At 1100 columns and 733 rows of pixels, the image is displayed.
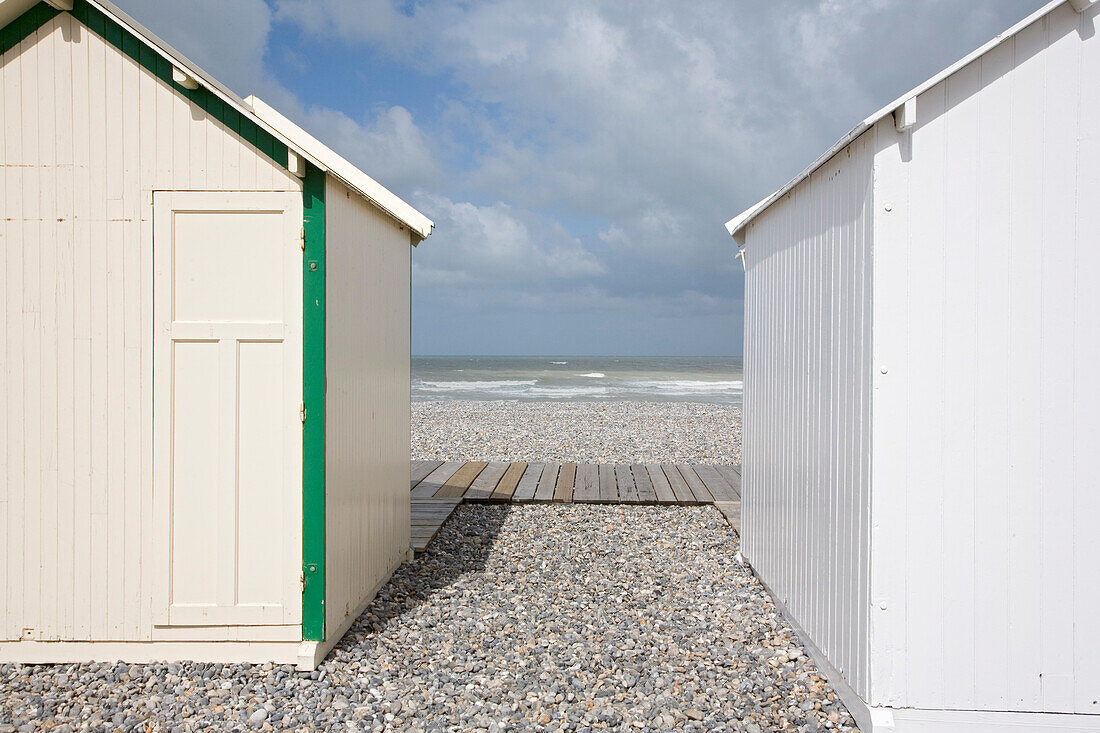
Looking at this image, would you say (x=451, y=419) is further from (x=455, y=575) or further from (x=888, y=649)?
(x=888, y=649)

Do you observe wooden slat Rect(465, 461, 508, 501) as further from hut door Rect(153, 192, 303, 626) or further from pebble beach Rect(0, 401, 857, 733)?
hut door Rect(153, 192, 303, 626)

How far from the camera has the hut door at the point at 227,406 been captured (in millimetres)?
3650

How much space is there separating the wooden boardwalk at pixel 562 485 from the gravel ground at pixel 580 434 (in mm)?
1174

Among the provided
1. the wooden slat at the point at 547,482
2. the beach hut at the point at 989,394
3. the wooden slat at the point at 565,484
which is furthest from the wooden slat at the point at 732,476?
the beach hut at the point at 989,394

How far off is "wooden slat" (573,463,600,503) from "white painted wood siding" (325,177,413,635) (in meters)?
2.39

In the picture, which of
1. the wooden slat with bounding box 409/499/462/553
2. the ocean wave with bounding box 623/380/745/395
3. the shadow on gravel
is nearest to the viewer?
the shadow on gravel

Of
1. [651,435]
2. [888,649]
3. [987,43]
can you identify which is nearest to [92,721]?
[888,649]

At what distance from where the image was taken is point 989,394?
2.91 m

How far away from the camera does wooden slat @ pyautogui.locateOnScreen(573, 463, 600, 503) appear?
7523mm

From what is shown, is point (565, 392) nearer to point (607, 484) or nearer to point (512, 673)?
point (607, 484)

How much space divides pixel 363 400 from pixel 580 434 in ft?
30.5

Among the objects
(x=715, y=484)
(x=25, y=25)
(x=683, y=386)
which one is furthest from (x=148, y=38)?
(x=683, y=386)

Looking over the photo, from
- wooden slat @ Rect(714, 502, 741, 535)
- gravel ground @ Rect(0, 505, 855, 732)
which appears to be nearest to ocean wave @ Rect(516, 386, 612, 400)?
wooden slat @ Rect(714, 502, 741, 535)

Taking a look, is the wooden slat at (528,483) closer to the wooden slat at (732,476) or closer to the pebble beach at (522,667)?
the pebble beach at (522,667)
